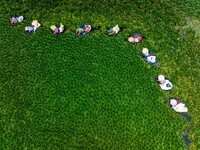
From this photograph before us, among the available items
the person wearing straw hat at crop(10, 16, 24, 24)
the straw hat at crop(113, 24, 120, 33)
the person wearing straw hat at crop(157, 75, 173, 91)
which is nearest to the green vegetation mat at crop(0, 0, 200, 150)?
the person wearing straw hat at crop(157, 75, 173, 91)

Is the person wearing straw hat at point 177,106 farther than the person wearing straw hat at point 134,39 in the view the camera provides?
No

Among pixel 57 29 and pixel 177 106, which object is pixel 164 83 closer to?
pixel 177 106

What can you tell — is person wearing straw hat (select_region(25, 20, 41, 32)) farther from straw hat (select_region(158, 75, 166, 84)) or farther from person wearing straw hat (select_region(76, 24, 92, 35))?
straw hat (select_region(158, 75, 166, 84))

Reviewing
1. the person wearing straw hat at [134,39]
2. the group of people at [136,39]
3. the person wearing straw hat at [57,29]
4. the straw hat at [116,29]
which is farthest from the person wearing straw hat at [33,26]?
the person wearing straw hat at [134,39]

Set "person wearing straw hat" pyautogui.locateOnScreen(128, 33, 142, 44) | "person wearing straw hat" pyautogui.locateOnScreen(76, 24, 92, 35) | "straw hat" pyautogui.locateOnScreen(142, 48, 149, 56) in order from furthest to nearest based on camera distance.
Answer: "person wearing straw hat" pyautogui.locateOnScreen(76, 24, 92, 35) → "person wearing straw hat" pyautogui.locateOnScreen(128, 33, 142, 44) → "straw hat" pyautogui.locateOnScreen(142, 48, 149, 56)

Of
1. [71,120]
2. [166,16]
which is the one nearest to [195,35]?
[166,16]

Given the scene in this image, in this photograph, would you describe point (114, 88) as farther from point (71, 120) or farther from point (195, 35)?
point (195, 35)

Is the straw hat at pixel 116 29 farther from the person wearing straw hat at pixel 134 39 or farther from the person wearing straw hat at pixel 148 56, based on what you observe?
the person wearing straw hat at pixel 148 56
